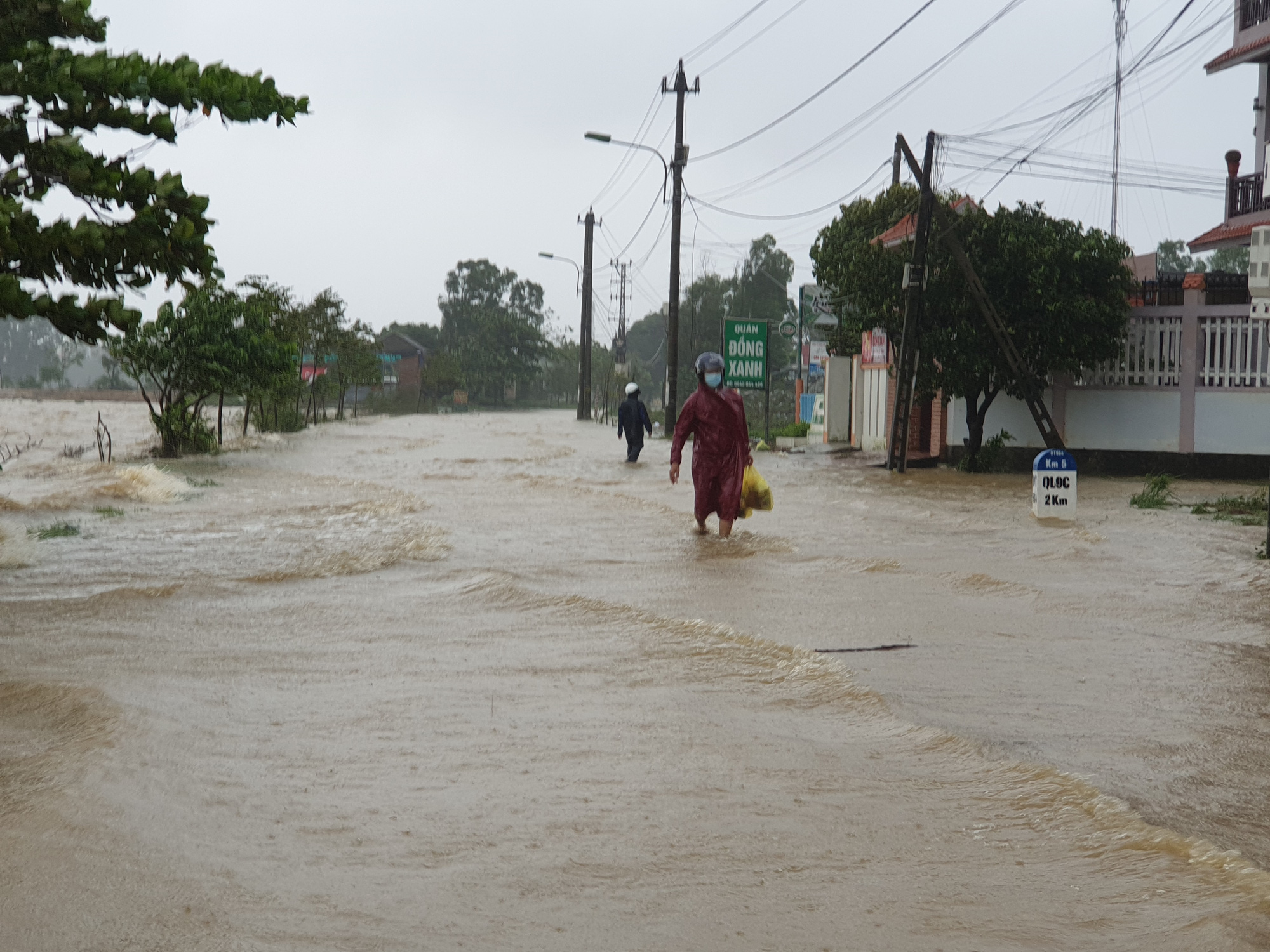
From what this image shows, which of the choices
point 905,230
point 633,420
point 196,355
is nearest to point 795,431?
point 633,420

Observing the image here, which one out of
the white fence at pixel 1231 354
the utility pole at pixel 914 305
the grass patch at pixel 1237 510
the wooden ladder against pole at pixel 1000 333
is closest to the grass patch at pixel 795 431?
the utility pole at pixel 914 305

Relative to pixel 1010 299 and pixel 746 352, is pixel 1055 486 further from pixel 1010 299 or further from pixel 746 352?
pixel 746 352

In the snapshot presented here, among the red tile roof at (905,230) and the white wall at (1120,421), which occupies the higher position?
the red tile roof at (905,230)

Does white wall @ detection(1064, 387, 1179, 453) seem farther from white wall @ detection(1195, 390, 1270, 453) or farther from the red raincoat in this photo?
the red raincoat

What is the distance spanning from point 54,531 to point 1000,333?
13.6 metres

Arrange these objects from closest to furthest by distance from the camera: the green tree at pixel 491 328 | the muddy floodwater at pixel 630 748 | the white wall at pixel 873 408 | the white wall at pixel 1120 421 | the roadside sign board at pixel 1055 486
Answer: the muddy floodwater at pixel 630 748, the roadside sign board at pixel 1055 486, the white wall at pixel 1120 421, the white wall at pixel 873 408, the green tree at pixel 491 328

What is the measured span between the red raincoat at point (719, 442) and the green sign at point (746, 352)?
18.3 metres

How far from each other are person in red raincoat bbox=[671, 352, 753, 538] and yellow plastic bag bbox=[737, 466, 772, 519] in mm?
98

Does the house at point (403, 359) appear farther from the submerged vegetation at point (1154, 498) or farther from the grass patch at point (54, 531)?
the grass patch at point (54, 531)

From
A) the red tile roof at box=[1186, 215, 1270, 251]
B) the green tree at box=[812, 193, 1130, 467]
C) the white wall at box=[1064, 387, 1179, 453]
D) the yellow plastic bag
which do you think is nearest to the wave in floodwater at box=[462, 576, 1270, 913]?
the yellow plastic bag

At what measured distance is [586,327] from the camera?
5875 centimetres

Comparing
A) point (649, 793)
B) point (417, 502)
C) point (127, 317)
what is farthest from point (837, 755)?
point (417, 502)

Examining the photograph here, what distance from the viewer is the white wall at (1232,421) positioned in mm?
19578

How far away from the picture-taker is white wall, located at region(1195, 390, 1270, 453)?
19578mm
